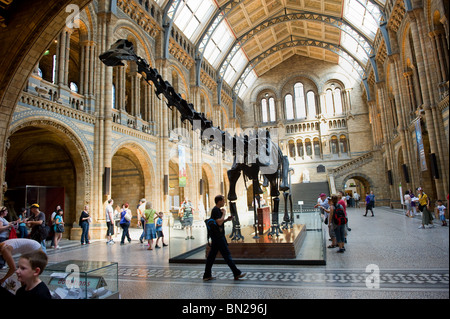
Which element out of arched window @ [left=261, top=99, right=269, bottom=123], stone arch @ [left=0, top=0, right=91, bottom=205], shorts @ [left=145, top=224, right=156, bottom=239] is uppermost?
arched window @ [left=261, top=99, right=269, bottom=123]

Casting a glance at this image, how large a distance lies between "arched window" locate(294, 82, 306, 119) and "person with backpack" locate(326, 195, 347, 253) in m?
30.0

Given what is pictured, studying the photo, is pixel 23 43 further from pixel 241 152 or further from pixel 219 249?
pixel 219 249

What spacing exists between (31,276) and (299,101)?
36393 millimetres

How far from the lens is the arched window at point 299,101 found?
117ft

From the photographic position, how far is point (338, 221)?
684 centimetres

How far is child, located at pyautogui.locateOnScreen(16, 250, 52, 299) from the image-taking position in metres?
2.17

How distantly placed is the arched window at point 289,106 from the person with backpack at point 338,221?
3019 centimetres

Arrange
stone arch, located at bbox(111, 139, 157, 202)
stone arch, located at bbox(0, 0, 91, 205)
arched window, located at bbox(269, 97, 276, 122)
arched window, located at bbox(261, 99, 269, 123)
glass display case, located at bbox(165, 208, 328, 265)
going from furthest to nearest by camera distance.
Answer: arched window, located at bbox(261, 99, 269, 123)
arched window, located at bbox(269, 97, 276, 122)
stone arch, located at bbox(111, 139, 157, 202)
stone arch, located at bbox(0, 0, 91, 205)
glass display case, located at bbox(165, 208, 328, 265)

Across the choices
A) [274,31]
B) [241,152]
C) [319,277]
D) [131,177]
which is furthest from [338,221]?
[274,31]

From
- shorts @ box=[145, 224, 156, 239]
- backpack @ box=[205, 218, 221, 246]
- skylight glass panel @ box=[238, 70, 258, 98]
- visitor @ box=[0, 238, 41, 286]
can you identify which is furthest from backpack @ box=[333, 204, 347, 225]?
skylight glass panel @ box=[238, 70, 258, 98]

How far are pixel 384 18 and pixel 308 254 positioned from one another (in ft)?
→ 63.5

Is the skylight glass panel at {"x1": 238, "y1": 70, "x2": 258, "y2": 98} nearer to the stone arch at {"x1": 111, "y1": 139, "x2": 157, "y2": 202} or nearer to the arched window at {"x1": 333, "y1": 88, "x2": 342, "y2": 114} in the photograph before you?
the arched window at {"x1": 333, "y1": 88, "x2": 342, "y2": 114}
